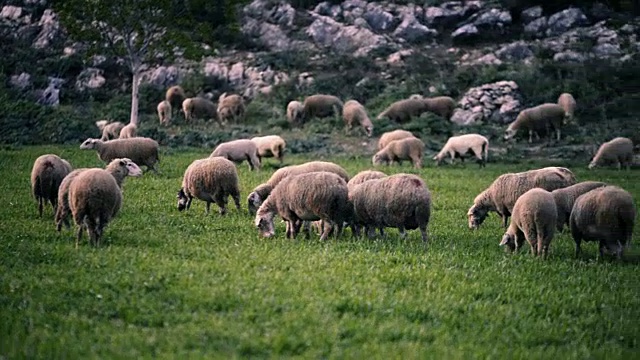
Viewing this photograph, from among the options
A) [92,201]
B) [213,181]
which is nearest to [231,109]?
[213,181]

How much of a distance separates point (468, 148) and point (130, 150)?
1221 centimetres

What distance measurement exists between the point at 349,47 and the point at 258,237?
115 feet

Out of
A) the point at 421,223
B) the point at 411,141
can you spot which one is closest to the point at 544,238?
the point at 421,223

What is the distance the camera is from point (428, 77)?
42531mm

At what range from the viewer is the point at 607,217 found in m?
12.5

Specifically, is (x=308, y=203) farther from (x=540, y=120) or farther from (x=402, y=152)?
(x=540, y=120)

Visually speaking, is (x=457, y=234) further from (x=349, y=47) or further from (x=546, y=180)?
(x=349, y=47)

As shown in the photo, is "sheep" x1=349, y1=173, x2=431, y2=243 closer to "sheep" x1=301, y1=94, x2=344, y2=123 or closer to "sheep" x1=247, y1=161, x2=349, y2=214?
"sheep" x1=247, y1=161, x2=349, y2=214

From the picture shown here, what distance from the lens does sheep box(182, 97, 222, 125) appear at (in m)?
40.1

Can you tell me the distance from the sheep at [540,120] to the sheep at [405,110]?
5.45m

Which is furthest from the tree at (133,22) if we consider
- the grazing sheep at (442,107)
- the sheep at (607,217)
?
the sheep at (607,217)

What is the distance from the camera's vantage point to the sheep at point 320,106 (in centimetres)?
3941

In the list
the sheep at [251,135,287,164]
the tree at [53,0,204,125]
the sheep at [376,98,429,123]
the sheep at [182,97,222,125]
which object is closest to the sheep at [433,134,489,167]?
the sheep at [251,135,287,164]

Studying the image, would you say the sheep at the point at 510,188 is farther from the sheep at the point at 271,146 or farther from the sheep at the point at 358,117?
the sheep at the point at 358,117
